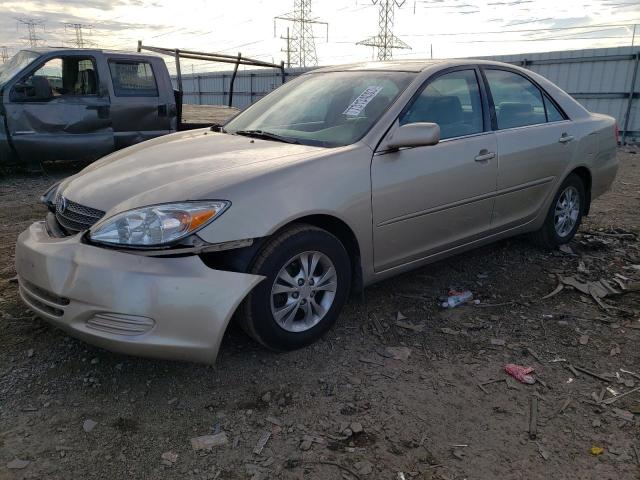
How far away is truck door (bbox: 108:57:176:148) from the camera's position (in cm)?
779

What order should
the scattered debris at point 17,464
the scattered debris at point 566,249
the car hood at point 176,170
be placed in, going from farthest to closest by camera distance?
the scattered debris at point 566,249 → the car hood at point 176,170 → the scattered debris at point 17,464

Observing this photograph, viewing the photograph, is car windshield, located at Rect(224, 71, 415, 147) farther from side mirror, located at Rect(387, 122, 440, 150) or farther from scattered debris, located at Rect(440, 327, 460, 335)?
scattered debris, located at Rect(440, 327, 460, 335)

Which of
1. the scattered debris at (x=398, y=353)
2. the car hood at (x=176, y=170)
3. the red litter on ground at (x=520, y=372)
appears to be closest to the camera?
the car hood at (x=176, y=170)

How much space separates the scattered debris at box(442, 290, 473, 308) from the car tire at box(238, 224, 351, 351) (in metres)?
0.96

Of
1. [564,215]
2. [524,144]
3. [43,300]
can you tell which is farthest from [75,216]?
[564,215]

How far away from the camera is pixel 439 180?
353 cm

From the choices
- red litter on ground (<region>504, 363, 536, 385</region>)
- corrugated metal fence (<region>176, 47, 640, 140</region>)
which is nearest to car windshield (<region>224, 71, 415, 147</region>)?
red litter on ground (<region>504, 363, 536, 385</region>)

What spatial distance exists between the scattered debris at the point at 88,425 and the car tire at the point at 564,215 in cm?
386

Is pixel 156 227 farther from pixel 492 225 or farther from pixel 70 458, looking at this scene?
pixel 492 225

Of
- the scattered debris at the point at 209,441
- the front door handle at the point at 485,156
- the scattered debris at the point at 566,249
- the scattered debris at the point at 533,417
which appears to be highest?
the front door handle at the point at 485,156

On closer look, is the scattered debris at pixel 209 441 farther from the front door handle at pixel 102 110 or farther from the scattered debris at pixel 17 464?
the front door handle at pixel 102 110

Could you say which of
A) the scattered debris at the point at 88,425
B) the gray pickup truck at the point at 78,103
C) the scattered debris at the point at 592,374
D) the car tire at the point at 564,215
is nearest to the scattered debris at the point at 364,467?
the scattered debris at the point at 88,425

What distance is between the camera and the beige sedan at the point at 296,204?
2.53m

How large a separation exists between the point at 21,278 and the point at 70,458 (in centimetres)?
111
